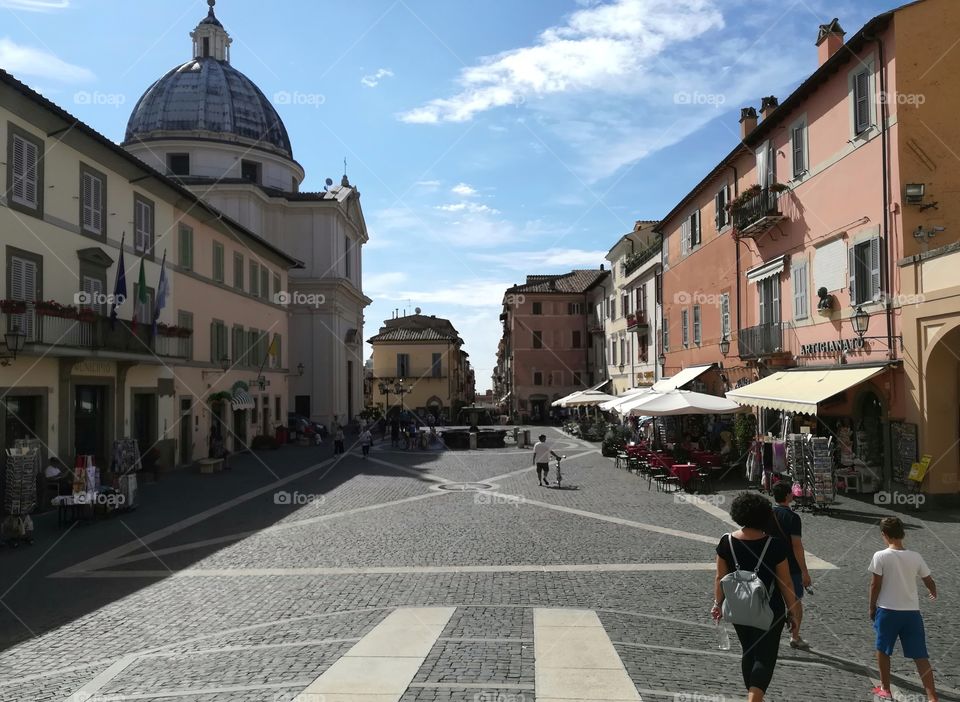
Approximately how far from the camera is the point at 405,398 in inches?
3167

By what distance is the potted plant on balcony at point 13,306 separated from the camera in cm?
1662

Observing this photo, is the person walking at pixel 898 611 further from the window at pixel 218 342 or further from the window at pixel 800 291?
the window at pixel 218 342

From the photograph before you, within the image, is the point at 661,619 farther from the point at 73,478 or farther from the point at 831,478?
the point at 73,478

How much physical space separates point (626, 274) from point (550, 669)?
43706 millimetres

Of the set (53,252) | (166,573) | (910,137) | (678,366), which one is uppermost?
(910,137)

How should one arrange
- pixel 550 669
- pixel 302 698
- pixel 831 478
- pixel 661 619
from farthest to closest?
pixel 831 478, pixel 661 619, pixel 550 669, pixel 302 698

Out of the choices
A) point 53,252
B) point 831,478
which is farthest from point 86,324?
point 831,478

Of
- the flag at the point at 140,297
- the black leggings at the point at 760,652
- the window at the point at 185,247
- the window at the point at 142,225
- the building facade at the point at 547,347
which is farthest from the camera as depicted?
the building facade at the point at 547,347

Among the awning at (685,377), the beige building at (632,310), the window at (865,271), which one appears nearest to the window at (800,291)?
the window at (865,271)

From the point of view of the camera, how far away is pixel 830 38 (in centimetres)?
2178

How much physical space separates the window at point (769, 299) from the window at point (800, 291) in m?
1.31

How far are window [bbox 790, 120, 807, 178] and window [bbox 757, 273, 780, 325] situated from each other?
10.5 feet

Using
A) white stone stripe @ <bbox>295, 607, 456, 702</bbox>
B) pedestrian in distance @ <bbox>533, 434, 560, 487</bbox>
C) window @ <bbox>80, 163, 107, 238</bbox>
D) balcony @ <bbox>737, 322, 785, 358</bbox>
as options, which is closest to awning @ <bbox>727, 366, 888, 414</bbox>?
balcony @ <bbox>737, 322, 785, 358</bbox>

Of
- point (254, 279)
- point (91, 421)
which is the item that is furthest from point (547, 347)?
point (91, 421)
